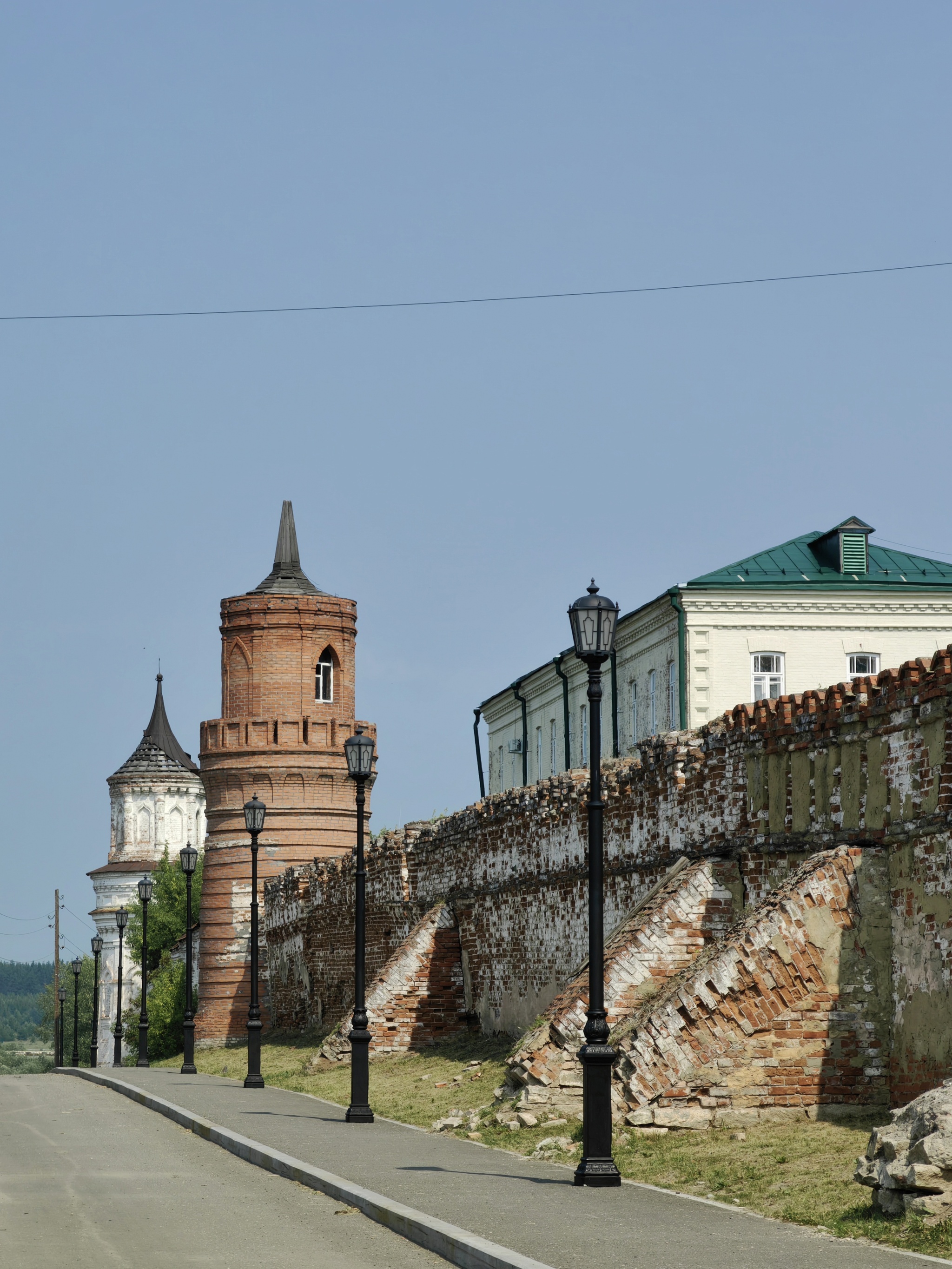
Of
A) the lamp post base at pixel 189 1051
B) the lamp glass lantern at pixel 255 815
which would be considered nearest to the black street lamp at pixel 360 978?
the lamp glass lantern at pixel 255 815

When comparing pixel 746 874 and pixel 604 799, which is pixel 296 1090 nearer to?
pixel 604 799

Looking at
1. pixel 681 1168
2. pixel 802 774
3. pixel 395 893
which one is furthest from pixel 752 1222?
pixel 395 893

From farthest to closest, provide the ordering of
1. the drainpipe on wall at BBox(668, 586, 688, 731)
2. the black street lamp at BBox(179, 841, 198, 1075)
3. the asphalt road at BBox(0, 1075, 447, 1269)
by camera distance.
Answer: the drainpipe on wall at BBox(668, 586, 688, 731) → the black street lamp at BBox(179, 841, 198, 1075) → the asphalt road at BBox(0, 1075, 447, 1269)

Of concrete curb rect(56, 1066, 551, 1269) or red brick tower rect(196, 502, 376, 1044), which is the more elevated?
red brick tower rect(196, 502, 376, 1044)

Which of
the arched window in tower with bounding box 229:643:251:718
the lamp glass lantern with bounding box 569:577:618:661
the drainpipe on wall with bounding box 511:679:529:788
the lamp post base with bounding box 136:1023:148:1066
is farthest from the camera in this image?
the drainpipe on wall with bounding box 511:679:529:788

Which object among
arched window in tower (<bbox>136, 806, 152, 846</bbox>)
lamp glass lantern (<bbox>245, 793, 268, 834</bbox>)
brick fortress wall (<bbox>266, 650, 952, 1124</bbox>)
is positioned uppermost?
arched window in tower (<bbox>136, 806, 152, 846</bbox>)

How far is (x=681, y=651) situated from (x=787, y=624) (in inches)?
107

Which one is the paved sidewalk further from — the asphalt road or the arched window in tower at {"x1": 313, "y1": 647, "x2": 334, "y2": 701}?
the arched window in tower at {"x1": 313, "y1": 647, "x2": 334, "y2": 701}

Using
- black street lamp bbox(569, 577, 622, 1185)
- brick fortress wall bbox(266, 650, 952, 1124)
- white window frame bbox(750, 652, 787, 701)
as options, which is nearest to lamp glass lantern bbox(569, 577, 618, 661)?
black street lamp bbox(569, 577, 622, 1185)

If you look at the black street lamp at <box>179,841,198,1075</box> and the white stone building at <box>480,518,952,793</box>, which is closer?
the black street lamp at <box>179,841,198,1075</box>

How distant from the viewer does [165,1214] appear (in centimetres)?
1205

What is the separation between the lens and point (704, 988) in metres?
14.7

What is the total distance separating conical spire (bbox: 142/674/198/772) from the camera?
338 feet

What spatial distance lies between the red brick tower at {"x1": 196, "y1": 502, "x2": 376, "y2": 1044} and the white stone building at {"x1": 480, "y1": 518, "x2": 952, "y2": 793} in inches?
332
